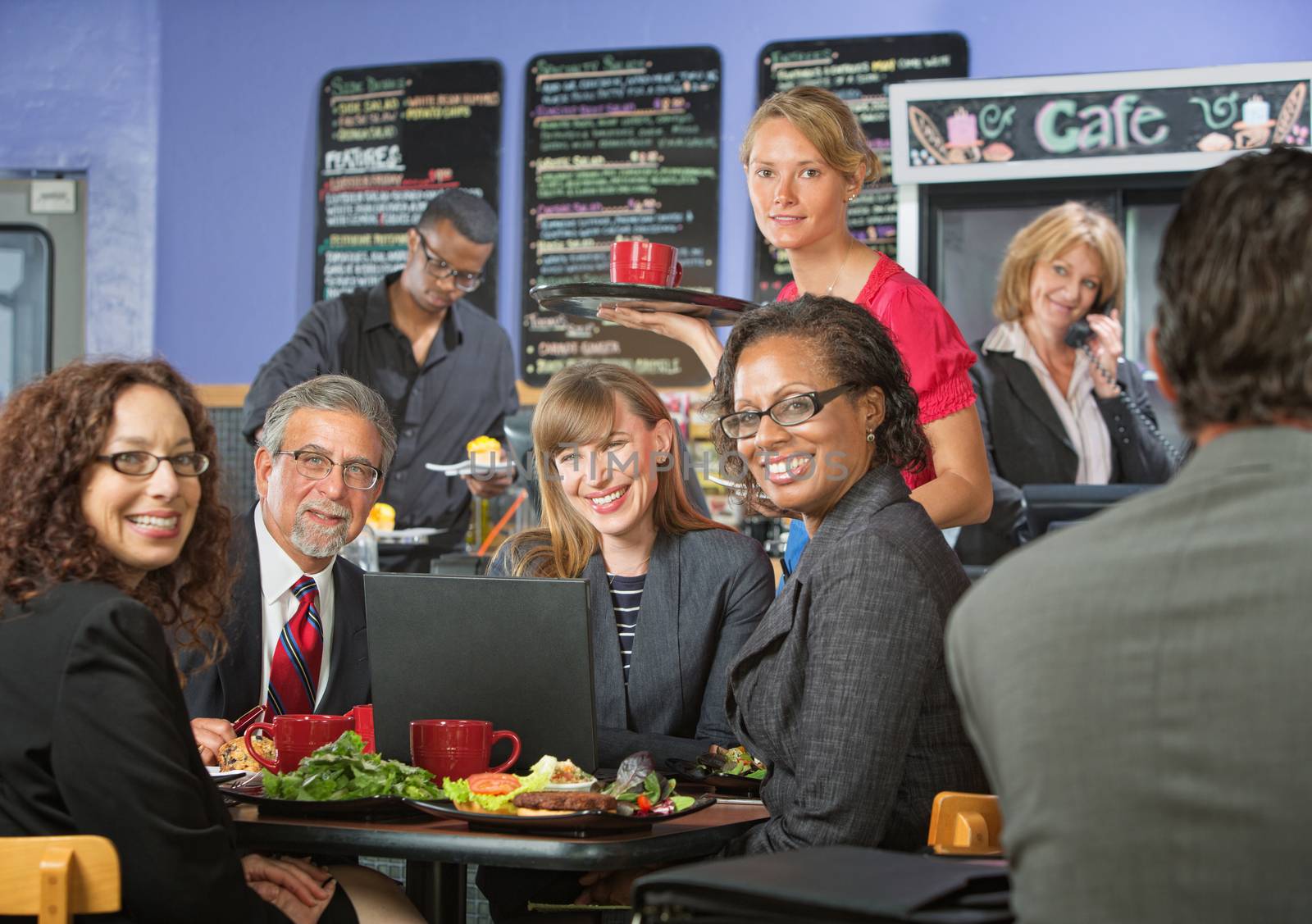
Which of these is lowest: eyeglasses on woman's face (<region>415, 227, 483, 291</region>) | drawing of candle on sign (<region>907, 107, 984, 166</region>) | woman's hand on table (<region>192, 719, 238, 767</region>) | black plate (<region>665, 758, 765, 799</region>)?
black plate (<region>665, 758, 765, 799</region>)

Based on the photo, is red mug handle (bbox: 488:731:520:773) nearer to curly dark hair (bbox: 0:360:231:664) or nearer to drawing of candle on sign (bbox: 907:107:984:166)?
curly dark hair (bbox: 0:360:231:664)

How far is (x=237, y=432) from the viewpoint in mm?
6141

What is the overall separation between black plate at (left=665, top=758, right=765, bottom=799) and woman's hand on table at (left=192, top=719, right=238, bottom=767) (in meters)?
0.69

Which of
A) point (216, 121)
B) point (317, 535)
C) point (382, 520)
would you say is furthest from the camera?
point (216, 121)

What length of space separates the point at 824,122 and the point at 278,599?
52.7 inches

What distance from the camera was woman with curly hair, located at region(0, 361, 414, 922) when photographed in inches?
61.8

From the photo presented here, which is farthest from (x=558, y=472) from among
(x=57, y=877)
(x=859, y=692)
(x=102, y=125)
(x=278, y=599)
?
(x=102, y=125)

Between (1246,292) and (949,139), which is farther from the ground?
(949,139)

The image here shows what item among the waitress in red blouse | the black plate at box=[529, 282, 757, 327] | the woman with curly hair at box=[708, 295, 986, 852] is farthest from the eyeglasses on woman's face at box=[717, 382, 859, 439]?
the waitress in red blouse

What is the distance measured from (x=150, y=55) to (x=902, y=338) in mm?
4903

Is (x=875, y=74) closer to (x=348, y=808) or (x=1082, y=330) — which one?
(x=1082, y=330)

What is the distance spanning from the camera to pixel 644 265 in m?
2.76

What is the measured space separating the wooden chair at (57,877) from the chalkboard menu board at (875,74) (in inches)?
176

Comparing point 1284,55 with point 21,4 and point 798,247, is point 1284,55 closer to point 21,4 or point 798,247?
point 798,247
